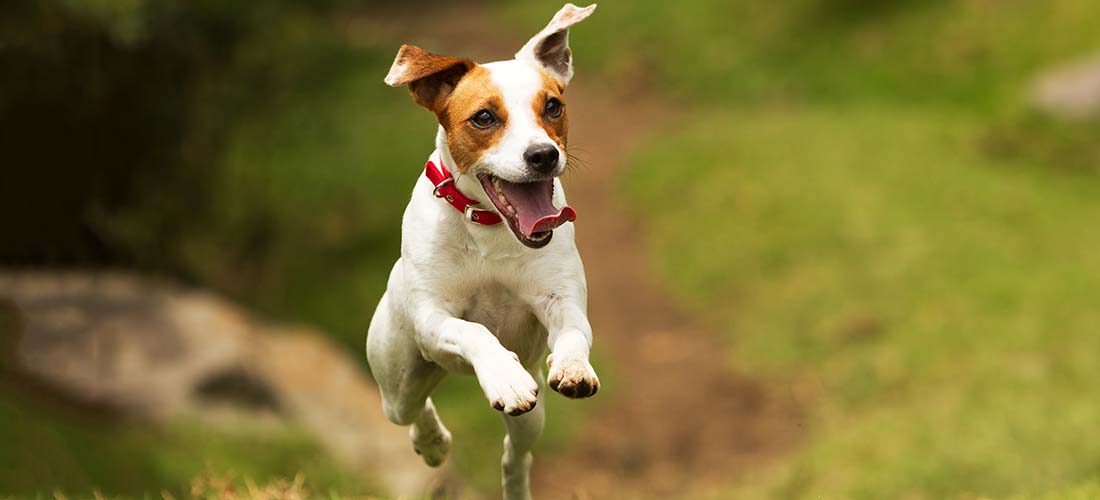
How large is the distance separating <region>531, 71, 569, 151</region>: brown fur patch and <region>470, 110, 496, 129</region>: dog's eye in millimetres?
143

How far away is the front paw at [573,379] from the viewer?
14.0 ft

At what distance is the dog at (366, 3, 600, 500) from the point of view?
4469 mm

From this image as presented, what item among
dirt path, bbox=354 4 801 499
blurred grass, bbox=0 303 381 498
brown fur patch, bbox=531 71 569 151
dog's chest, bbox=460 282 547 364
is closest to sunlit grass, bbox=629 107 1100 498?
dirt path, bbox=354 4 801 499

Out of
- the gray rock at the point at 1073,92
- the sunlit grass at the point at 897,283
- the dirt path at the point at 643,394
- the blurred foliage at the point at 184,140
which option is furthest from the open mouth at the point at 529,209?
the gray rock at the point at 1073,92

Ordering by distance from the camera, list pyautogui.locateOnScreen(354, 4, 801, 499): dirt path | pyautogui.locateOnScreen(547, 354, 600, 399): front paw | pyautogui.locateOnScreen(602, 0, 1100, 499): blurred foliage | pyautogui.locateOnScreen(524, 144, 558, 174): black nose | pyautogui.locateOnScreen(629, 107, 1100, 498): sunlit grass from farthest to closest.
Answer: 1. pyautogui.locateOnScreen(354, 4, 801, 499): dirt path
2. pyautogui.locateOnScreen(602, 0, 1100, 499): blurred foliage
3. pyautogui.locateOnScreen(629, 107, 1100, 498): sunlit grass
4. pyautogui.locateOnScreen(524, 144, 558, 174): black nose
5. pyautogui.locateOnScreen(547, 354, 600, 399): front paw

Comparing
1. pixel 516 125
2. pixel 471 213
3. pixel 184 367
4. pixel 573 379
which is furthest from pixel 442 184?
pixel 184 367

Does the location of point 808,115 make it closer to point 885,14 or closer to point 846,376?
point 885,14

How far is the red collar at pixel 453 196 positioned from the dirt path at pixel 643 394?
5.89m

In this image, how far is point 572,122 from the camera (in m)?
20.6

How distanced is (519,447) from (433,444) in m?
0.44

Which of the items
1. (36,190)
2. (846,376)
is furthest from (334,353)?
(846,376)

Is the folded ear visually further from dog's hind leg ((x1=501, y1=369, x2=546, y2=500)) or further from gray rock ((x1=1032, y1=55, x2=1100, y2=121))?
gray rock ((x1=1032, y1=55, x2=1100, y2=121))

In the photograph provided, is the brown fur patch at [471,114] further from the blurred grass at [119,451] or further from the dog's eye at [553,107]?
the blurred grass at [119,451]

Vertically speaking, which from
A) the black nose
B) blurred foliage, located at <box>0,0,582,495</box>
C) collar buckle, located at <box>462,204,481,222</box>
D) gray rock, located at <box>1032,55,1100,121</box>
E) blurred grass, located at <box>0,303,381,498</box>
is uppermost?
gray rock, located at <box>1032,55,1100,121</box>
